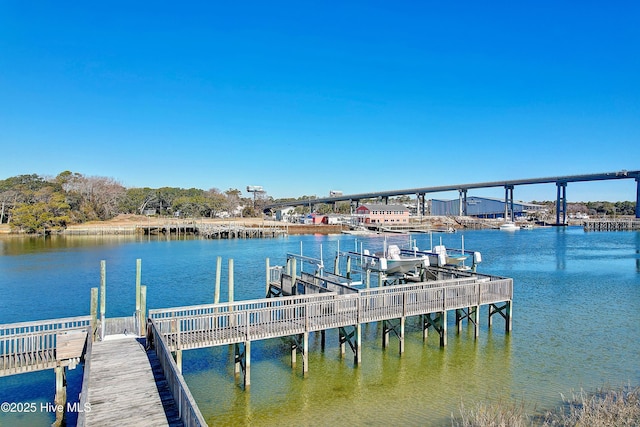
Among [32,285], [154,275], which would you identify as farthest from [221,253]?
[32,285]

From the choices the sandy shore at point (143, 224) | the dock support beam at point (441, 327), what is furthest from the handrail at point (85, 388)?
the sandy shore at point (143, 224)

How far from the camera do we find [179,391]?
841 cm

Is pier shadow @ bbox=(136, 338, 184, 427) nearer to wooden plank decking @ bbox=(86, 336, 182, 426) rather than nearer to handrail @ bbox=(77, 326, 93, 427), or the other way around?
wooden plank decking @ bbox=(86, 336, 182, 426)

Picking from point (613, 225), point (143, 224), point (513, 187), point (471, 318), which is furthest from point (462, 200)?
point (471, 318)

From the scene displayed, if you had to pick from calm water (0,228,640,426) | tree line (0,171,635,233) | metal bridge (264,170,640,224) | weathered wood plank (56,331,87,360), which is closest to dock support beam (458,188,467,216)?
metal bridge (264,170,640,224)

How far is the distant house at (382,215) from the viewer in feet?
378

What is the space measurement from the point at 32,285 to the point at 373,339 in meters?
26.8

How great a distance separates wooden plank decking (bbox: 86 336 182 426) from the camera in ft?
27.6

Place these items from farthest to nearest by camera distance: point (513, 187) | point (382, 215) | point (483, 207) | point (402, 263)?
point (483, 207) < point (513, 187) < point (382, 215) < point (402, 263)

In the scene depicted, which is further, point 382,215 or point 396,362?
point 382,215

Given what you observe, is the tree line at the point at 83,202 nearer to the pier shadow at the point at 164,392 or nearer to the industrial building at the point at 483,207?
the pier shadow at the point at 164,392

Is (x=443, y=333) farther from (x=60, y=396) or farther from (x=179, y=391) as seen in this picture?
A: (x=60, y=396)

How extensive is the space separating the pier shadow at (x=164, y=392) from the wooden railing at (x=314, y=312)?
1.80 meters

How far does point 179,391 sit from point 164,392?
4.84 ft
